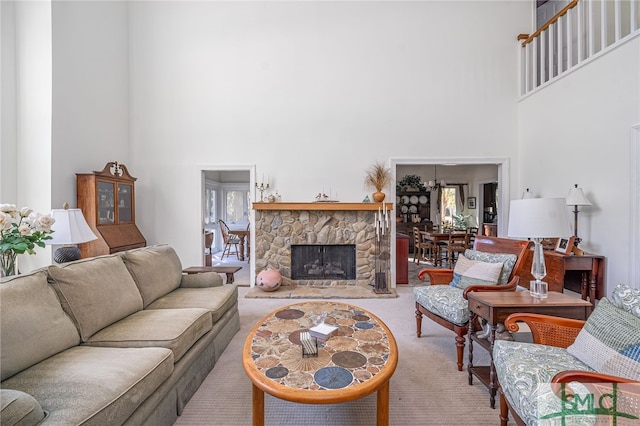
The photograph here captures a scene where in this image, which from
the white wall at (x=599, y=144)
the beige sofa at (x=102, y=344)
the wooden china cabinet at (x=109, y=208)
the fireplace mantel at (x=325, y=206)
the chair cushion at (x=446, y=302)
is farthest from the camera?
the fireplace mantel at (x=325, y=206)

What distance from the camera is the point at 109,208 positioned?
4.23 m

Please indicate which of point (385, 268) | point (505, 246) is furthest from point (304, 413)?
point (385, 268)

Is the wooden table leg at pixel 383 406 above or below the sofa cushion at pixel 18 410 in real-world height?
below

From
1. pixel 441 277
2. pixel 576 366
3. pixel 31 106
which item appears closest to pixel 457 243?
pixel 441 277

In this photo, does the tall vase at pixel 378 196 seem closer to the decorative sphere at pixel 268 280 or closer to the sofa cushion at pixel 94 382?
the decorative sphere at pixel 268 280

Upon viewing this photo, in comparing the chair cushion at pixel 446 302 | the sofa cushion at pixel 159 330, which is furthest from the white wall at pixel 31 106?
the chair cushion at pixel 446 302

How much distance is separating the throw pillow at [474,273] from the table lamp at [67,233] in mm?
3280

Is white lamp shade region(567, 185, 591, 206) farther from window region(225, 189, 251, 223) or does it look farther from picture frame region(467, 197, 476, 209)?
window region(225, 189, 251, 223)

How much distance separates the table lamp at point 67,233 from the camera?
2.31 m

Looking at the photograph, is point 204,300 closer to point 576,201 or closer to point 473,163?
point 576,201

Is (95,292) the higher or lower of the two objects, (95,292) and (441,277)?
the higher

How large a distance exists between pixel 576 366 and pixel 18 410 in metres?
2.37

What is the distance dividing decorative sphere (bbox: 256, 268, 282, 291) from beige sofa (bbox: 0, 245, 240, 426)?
1.71 metres

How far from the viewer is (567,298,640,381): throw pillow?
1.27 m
